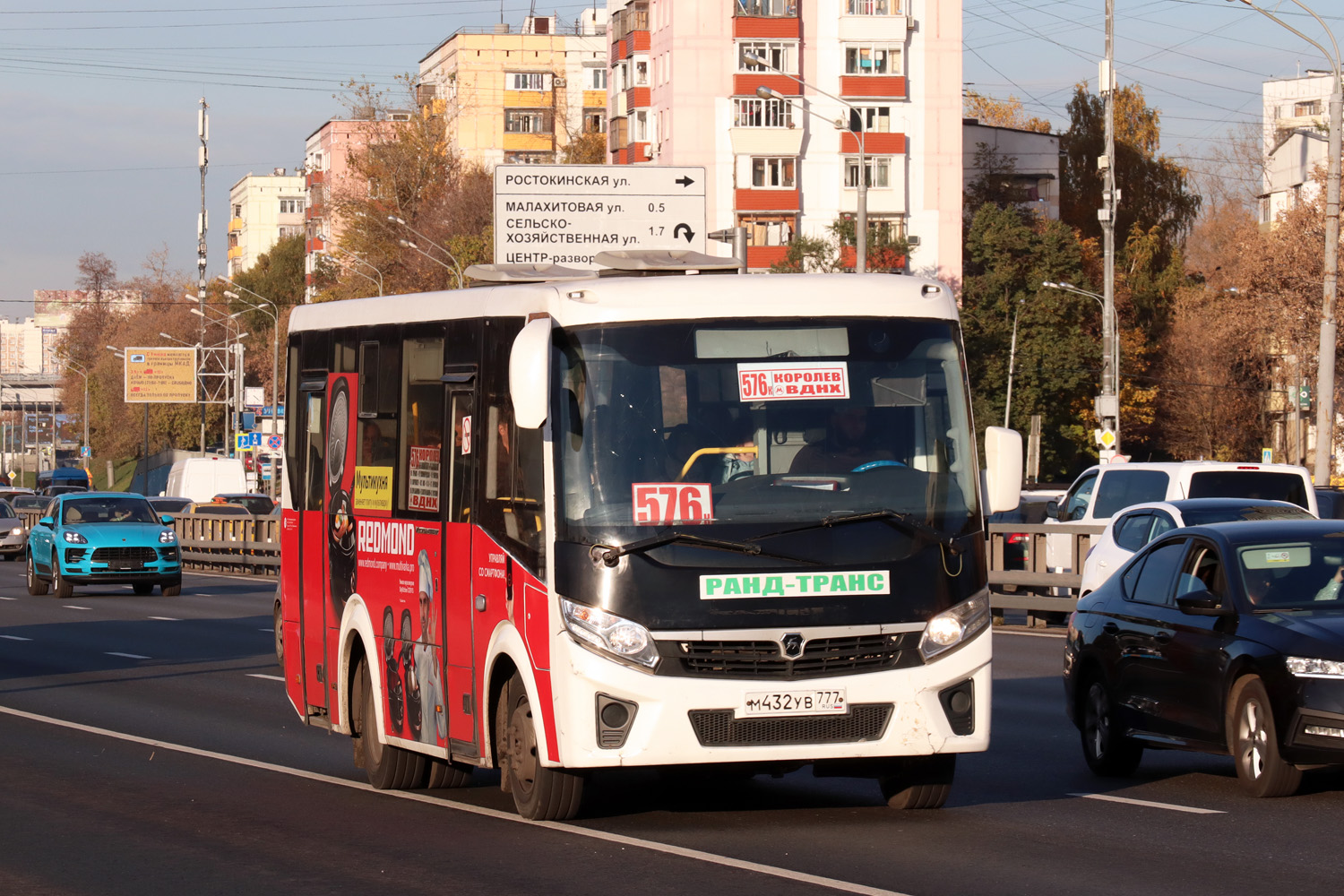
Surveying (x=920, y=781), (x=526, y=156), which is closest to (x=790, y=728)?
(x=920, y=781)

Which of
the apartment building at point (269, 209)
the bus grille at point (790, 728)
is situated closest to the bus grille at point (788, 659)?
the bus grille at point (790, 728)

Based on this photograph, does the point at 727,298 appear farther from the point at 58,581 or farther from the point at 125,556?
the point at 58,581

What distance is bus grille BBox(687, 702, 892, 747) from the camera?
913cm

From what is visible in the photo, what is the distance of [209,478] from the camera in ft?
250

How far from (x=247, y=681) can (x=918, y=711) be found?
11091 millimetres

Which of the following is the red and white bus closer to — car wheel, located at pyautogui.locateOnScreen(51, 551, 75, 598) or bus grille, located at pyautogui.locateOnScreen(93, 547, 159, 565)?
bus grille, located at pyautogui.locateOnScreen(93, 547, 159, 565)

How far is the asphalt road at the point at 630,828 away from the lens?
8.44 meters

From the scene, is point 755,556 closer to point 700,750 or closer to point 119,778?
point 700,750

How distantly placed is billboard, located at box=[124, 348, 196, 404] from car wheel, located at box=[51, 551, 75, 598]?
229 ft

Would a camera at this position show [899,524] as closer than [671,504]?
No

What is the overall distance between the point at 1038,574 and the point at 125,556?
16678 millimetres

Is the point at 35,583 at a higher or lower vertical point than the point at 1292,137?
lower

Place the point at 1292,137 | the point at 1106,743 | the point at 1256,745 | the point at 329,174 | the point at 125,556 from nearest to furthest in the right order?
the point at 1256,745, the point at 1106,743, the point at 125,556, the point at 1292,137, the point at 329,174

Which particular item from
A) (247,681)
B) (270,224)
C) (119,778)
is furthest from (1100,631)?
(270,224)
